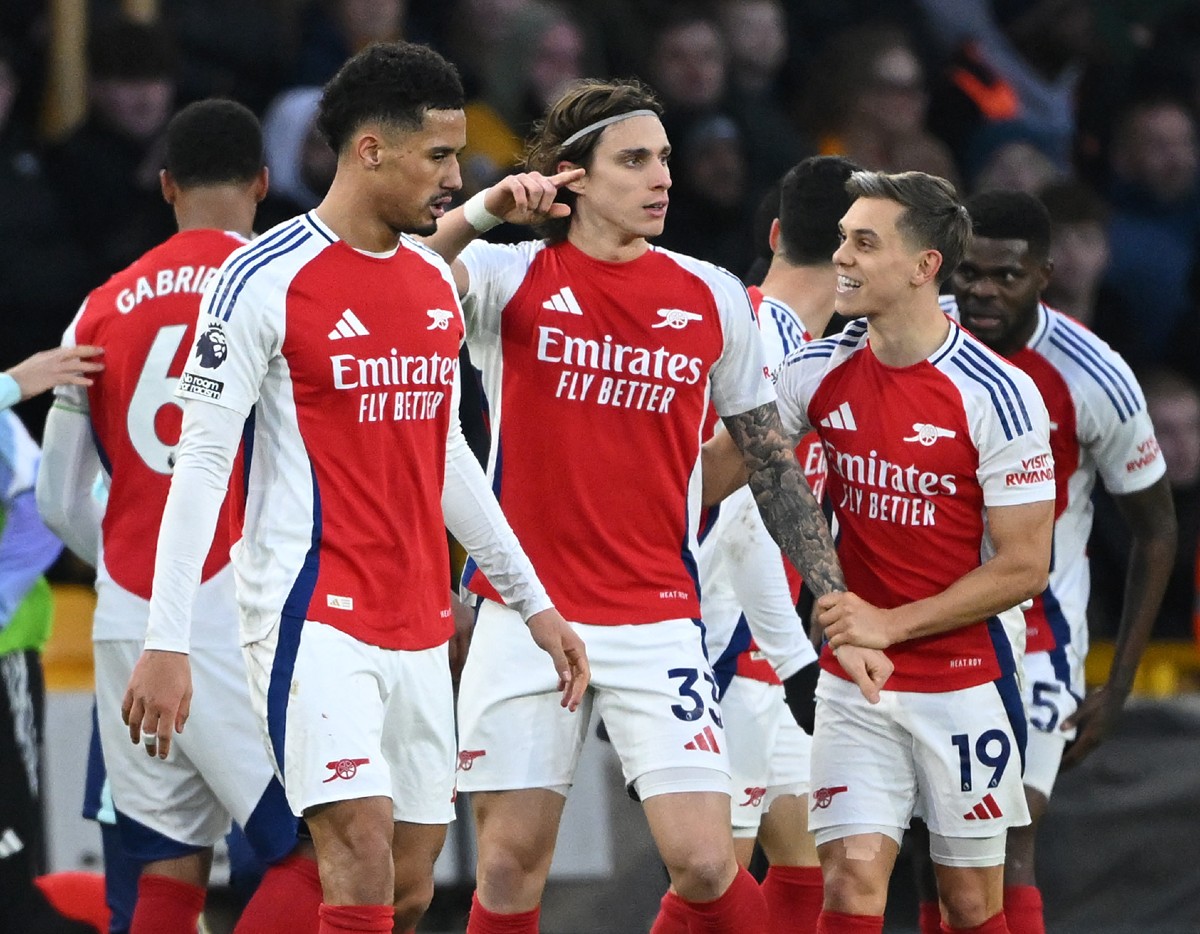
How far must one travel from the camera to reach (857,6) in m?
11.8

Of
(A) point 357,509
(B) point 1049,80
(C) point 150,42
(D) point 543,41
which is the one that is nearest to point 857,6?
(B) point 1049,80

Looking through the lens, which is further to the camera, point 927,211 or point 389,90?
point 927,211

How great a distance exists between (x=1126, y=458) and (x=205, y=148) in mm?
2696

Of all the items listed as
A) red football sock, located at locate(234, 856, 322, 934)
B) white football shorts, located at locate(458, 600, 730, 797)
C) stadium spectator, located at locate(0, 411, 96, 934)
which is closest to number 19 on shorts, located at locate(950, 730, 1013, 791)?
white football shorts, located at locate(458, 600, 730, 797)

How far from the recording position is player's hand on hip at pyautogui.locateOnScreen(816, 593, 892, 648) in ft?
17.3

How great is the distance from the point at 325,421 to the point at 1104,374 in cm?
250

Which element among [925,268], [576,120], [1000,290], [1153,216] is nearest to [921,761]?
[925,268]

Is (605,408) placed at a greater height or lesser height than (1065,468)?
greater

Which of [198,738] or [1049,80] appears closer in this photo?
[198,738]

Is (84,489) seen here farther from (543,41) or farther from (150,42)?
(543,41)

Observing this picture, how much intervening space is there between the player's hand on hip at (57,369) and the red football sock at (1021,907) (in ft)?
9.35

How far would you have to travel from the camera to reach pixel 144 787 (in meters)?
5.82

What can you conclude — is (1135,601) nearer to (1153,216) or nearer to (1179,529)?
(1179,529)

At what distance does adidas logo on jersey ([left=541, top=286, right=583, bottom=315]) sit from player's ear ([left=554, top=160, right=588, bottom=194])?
25 centimetres
